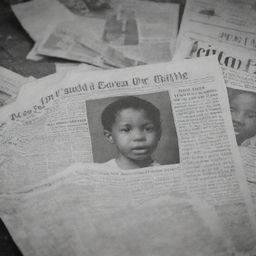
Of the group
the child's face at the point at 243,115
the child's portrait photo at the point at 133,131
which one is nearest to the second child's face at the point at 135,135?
the child's portrait photo at the point at 133,131

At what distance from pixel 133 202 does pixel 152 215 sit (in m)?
0.03

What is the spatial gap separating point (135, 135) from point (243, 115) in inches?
6.5

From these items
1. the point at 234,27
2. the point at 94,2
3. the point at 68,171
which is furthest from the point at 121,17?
the point at 68,171

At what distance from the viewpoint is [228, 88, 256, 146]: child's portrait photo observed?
0.53 metres

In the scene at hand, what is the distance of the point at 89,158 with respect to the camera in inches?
20.1

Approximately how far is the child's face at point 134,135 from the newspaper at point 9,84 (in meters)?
0.17

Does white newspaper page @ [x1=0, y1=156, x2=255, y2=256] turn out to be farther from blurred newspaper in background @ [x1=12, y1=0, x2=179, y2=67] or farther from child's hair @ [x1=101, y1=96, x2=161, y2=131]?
blurred newspaper in background @ [x1=12, y1=0, x2=179, y2=67]

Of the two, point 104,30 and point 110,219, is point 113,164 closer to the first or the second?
point 110,219

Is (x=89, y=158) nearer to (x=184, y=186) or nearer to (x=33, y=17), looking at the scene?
(x=184, y=186)

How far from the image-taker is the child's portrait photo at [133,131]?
0.51 meters

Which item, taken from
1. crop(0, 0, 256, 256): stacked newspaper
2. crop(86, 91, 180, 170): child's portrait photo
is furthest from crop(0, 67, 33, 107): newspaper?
crop(86, 91, 180, 170): child's portrait photo

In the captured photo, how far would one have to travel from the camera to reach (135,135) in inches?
20.3

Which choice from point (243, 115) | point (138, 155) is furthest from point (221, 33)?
point (138, 155)

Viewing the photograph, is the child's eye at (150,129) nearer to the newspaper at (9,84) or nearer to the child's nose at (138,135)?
the child's nose at (138,135)
